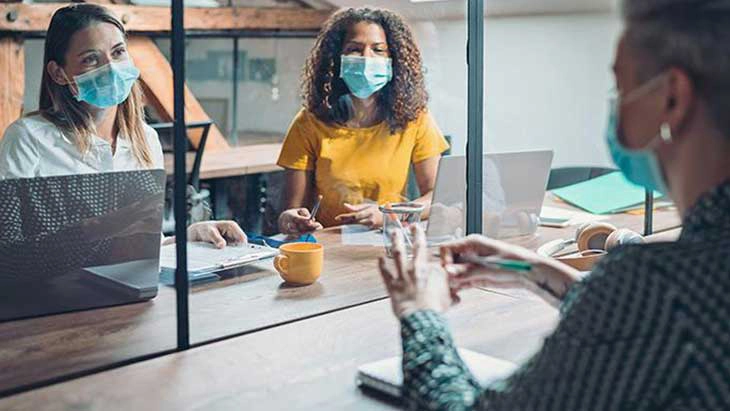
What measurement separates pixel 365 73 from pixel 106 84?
2.37 feet

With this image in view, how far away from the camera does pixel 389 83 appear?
8.58ft

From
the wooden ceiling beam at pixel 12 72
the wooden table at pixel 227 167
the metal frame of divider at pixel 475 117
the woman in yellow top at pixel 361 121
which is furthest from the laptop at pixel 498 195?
the wooden ceiling beam at pixel 12 72

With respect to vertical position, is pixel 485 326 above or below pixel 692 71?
below

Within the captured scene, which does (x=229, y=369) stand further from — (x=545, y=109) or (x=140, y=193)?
(x=545, y=109)

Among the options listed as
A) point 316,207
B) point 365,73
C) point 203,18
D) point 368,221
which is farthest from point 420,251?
point 203,18

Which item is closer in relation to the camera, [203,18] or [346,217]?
[346,217]

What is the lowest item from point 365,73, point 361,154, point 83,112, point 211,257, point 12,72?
point 211,257

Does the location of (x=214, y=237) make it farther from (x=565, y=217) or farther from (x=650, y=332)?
(x=650, y=332)

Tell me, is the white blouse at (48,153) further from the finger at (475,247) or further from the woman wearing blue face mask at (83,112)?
the finger at (475,247)

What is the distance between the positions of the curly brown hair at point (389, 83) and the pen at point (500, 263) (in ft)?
4.53

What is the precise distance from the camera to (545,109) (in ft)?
11.6

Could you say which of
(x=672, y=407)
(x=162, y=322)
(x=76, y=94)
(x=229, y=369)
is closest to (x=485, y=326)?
(x=229, y=369)

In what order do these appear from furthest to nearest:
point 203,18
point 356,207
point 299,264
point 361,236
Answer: point 203,18, point 356,207, point 361,236, point 299,264

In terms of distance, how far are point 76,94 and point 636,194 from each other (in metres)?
1.67
